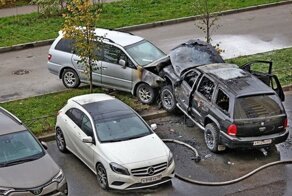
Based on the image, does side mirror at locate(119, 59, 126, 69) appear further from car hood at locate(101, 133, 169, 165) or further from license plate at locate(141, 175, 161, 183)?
license plate at locate(141, 175, 161, 183)

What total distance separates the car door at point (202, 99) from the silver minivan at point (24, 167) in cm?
412

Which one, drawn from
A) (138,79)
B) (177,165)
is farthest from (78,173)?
(138,79)

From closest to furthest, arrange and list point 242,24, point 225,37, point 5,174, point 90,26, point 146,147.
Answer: point 5,174, point 146,147, point 90,26, point 225,37, point 242,24

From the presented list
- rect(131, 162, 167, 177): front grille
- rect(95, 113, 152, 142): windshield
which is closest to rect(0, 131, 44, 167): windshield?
rect(95, 113, 152, 142): windshield

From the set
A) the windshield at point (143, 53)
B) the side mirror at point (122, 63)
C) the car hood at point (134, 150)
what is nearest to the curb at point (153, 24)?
the windshield at point (143, 53)

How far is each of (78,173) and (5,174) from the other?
229 cm

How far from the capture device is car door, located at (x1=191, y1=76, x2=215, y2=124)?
15172mm

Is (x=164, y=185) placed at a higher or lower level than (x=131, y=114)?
lower

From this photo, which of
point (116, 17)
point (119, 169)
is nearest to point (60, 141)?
point (119, 169)

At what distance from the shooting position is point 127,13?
88.2ft

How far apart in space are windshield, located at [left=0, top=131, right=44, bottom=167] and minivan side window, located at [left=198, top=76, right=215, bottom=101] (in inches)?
176

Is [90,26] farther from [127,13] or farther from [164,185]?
[127,13]

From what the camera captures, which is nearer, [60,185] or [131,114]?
[60,185]

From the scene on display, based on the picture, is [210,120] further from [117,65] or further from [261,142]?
[117,65]
